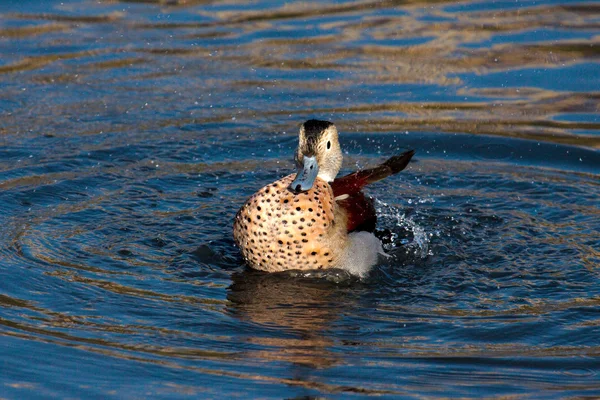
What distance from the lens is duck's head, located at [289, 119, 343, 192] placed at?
652 cm

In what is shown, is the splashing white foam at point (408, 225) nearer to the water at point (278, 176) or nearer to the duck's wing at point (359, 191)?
the water at point (278, 176)

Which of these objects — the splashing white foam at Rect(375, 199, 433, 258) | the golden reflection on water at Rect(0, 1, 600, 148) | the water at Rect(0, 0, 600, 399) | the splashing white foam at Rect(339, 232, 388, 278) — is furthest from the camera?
the golden reflection on water at Rect(0, 1, 600, 148)

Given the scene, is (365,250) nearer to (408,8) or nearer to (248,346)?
(248,346)

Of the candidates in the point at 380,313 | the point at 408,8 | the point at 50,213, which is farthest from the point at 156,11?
the point at 380,313

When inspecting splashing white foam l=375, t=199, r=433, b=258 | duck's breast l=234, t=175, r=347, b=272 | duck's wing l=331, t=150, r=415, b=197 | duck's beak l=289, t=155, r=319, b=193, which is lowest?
splashing white foam l=375, t=199, r=433, b=258

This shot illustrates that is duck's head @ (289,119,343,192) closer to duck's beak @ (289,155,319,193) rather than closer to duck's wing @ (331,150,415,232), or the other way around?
duck's beak @ (289,155,319,193)

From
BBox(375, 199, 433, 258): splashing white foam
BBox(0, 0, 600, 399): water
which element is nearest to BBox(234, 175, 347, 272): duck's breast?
BBox(0, 0, 600, 399): water

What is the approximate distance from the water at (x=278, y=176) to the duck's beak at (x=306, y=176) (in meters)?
0.57

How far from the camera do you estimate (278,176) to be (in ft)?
28.4

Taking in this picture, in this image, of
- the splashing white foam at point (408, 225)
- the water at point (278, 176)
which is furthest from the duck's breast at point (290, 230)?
the splashing white foam at point (408, 225)

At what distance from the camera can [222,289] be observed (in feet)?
21.3

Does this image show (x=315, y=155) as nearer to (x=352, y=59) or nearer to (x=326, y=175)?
(x=326, y=175)

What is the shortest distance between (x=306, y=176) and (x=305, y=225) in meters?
0.30

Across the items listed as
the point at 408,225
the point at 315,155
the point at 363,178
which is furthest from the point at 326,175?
the point at 408,225
